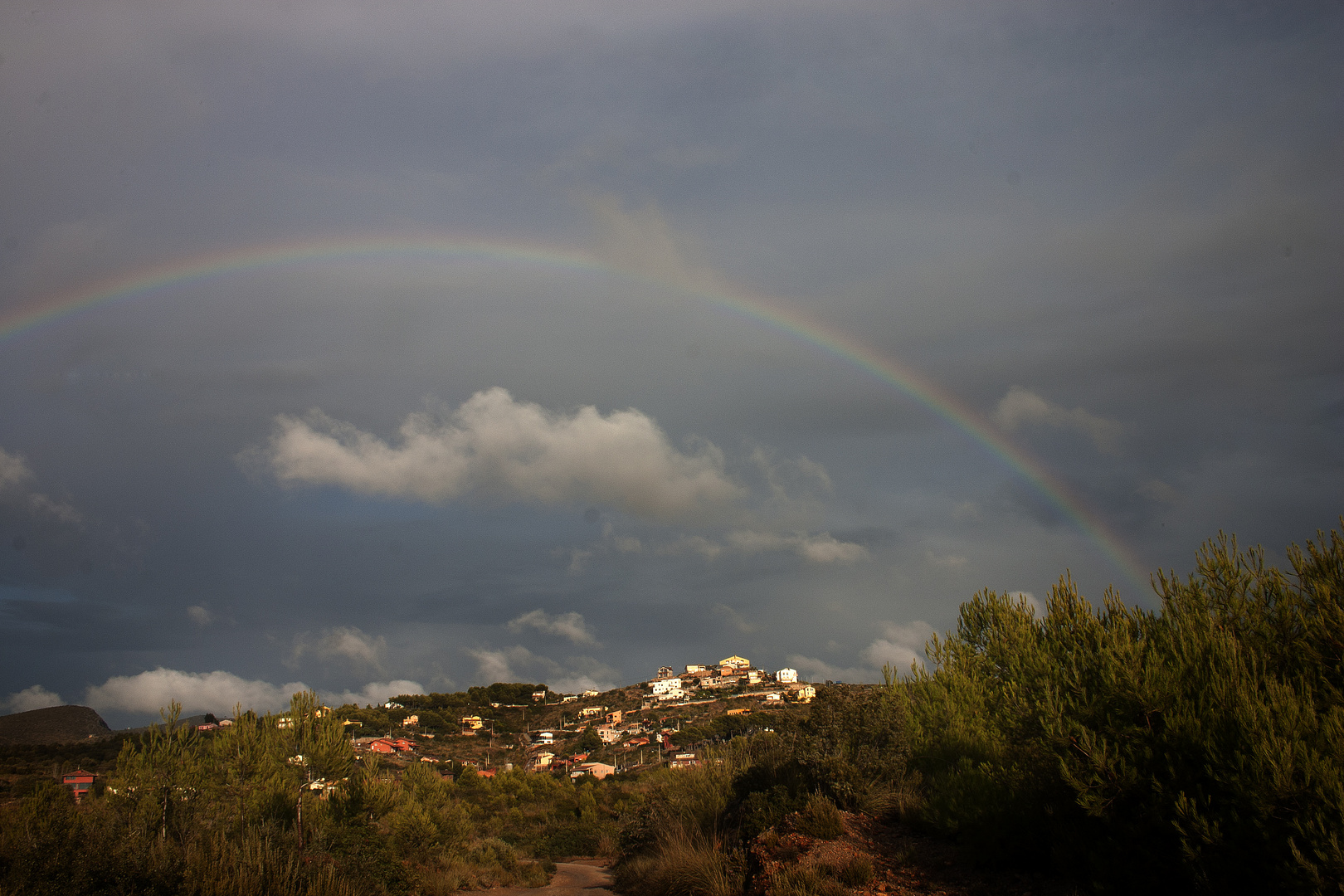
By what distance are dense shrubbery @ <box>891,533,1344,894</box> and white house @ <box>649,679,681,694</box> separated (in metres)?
121

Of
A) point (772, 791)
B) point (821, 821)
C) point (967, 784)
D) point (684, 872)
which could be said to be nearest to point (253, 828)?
point (684, 872)

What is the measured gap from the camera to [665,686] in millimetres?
135375

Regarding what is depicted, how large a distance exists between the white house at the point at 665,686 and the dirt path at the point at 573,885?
97295 millimetres

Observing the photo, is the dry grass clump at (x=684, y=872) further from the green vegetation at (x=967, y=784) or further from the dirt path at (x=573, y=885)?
the dirt path at (x=573, y=885)

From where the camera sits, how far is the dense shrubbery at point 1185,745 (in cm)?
823

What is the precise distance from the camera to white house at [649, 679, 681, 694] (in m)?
130

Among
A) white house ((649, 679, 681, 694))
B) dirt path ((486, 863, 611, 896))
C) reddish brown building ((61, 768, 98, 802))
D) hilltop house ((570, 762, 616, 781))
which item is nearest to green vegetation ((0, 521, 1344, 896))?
dirt path ((486, 863, 611, 896))

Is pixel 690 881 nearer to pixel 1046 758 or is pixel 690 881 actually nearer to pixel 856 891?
pixel 856 891

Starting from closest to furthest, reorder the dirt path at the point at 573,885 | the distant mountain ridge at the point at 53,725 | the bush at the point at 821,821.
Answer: the bush at the point at 821,821, the dirt path at the point at 573,885, the distant mountain ridge at the point at 53,725

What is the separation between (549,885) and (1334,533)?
91.0ft

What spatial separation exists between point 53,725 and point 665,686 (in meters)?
82.1

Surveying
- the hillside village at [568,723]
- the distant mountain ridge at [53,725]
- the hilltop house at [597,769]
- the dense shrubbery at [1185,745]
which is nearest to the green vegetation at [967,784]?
the dense shrubbery at [1185,745]

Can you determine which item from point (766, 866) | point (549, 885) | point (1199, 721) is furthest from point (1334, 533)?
point (549, 885)

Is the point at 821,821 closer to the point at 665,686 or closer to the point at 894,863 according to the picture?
the point at 894,863
